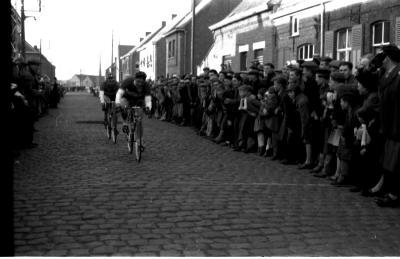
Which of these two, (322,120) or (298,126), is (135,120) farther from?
(322,120)

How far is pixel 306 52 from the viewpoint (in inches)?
846

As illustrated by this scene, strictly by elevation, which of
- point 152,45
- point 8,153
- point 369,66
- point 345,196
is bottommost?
point 345,196

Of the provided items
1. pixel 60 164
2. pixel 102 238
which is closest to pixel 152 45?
pixel 60 164

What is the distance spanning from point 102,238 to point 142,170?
4.46 metres

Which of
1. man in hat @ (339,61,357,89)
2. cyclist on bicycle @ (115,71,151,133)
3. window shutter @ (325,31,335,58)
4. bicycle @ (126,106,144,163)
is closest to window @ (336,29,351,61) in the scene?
window shutter @ (325,31,335,58)

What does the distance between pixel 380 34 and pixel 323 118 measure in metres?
8.16

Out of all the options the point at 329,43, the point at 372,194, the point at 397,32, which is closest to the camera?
the point at 372,194

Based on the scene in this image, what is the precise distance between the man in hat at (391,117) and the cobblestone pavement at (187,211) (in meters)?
0.42

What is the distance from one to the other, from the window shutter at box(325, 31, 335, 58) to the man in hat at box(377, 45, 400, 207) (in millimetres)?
11879

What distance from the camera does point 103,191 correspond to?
773 cm

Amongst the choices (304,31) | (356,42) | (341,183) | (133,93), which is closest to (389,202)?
(341,183)

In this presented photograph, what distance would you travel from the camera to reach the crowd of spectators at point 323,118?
24.1ft

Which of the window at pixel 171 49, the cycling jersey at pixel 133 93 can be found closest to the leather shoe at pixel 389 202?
the cycling jersey at pixel 133 93

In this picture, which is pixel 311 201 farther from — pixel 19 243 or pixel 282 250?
pixel 19 243
